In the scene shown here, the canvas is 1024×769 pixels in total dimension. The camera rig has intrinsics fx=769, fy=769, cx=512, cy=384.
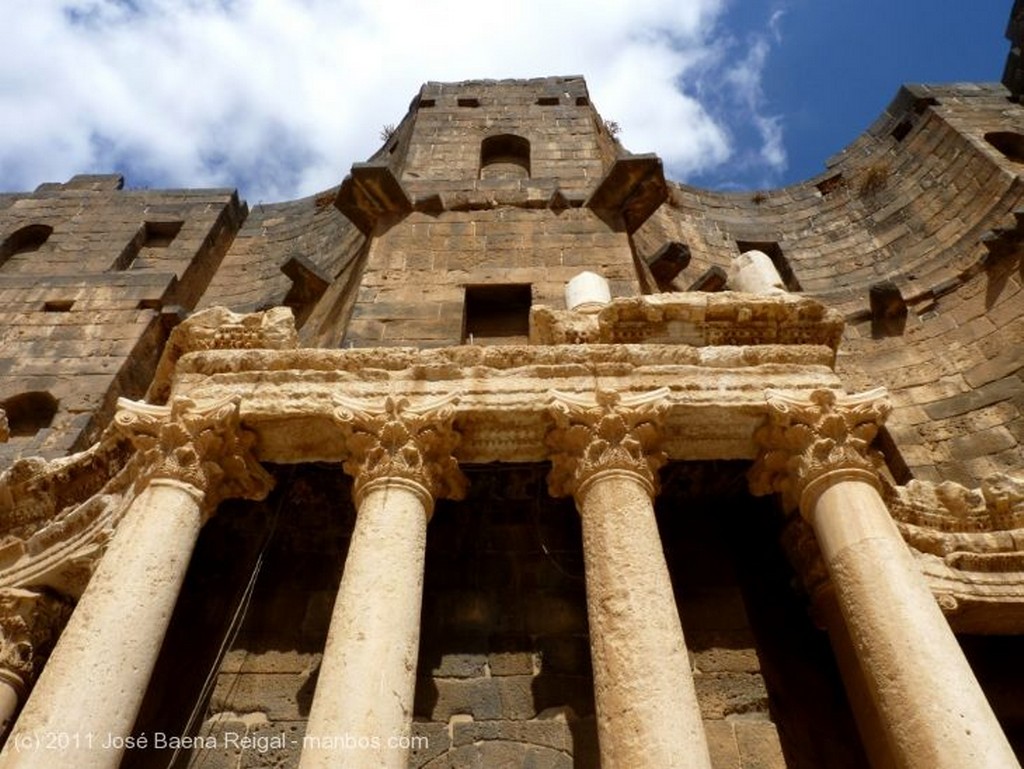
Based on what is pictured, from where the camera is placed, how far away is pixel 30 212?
1700 centimetres

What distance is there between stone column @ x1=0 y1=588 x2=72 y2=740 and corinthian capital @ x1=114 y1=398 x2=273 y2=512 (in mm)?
1595

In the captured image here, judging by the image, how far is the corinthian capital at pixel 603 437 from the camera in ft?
18.7

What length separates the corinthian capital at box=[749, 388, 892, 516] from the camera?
5715 mm

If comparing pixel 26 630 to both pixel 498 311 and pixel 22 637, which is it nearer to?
pixel 22 637

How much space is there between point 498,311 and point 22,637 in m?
5.87

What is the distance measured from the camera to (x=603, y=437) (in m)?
5.85

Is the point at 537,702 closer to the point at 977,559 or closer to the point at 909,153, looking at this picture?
the point at 977,559

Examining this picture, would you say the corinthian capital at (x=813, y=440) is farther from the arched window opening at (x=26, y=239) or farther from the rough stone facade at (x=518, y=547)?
the arched window opening at (x=26, y=239)

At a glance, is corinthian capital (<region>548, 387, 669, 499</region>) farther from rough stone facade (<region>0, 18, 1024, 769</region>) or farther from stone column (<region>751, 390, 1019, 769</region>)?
stone column (<region>751, 390, 1019, 769</region>)

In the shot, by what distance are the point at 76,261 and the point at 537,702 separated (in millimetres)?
14026

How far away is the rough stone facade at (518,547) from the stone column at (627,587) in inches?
0.7

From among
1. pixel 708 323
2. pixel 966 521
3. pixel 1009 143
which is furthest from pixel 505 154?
pixel 966 521

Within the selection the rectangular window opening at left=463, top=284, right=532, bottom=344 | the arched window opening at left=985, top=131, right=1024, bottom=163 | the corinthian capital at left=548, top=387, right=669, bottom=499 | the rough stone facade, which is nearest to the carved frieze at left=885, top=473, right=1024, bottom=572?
the rough stone facade

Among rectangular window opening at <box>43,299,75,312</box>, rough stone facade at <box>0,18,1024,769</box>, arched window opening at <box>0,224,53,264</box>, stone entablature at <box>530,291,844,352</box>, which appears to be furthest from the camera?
arched window opening at <box>0,224,53,264</box>
